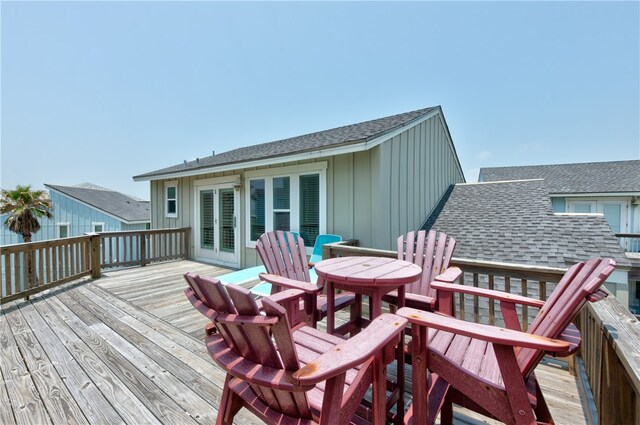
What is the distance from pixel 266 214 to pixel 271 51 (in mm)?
4541

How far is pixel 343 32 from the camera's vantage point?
6.09 meters

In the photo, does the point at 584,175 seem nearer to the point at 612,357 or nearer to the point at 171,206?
the point at 612,357

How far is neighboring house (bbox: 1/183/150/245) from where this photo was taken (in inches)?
552

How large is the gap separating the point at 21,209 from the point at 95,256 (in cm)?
1194

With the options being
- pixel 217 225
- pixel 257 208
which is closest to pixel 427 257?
pixel 257 208

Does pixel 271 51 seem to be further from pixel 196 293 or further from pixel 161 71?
pixel 196 293

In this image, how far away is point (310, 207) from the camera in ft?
16.5

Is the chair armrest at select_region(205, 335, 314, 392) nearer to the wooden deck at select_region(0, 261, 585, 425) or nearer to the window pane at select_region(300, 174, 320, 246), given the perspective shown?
the wooden deck at select_region(0, 261, 585, 425)

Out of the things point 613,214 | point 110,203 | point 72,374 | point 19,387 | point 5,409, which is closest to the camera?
point 5,409

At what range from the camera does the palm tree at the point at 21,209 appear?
12.3m

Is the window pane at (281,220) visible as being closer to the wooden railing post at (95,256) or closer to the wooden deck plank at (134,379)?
the wooden deck plank at (134,379)

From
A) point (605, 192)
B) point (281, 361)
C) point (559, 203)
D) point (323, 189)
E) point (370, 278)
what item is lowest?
point (281, 361)

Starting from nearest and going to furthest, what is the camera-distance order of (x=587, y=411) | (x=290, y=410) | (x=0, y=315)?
(x=290, y=410), (x=587, y=411), (x=0, y=315)

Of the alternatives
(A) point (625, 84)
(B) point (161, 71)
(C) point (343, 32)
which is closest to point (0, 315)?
(B) point (161, 71)
